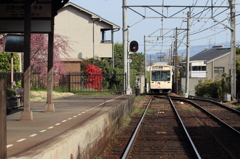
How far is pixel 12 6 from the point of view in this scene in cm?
1032

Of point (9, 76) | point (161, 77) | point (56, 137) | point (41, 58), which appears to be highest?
point (41, 58)

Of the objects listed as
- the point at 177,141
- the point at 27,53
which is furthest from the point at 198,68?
the point at 27,53

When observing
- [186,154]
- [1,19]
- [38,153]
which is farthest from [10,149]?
[1,19]

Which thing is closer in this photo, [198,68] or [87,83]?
[87,83]

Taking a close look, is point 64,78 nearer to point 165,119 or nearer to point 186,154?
point 165,119

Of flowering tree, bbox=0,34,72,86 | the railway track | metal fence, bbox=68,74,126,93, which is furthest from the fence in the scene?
the railway track

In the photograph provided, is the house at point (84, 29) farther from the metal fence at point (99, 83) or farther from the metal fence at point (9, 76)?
the metal fence at point (9, 76)

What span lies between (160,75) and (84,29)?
9.36 m

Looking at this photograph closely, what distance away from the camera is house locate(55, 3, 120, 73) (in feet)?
116

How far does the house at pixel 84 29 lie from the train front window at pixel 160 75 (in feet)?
19.8

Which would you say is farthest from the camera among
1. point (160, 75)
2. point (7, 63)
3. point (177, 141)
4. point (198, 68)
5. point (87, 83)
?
point (198, 68)

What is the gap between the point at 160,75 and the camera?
39.1 metres

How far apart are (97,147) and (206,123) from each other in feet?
23.0

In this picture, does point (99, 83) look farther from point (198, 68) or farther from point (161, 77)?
point (198, 68)
